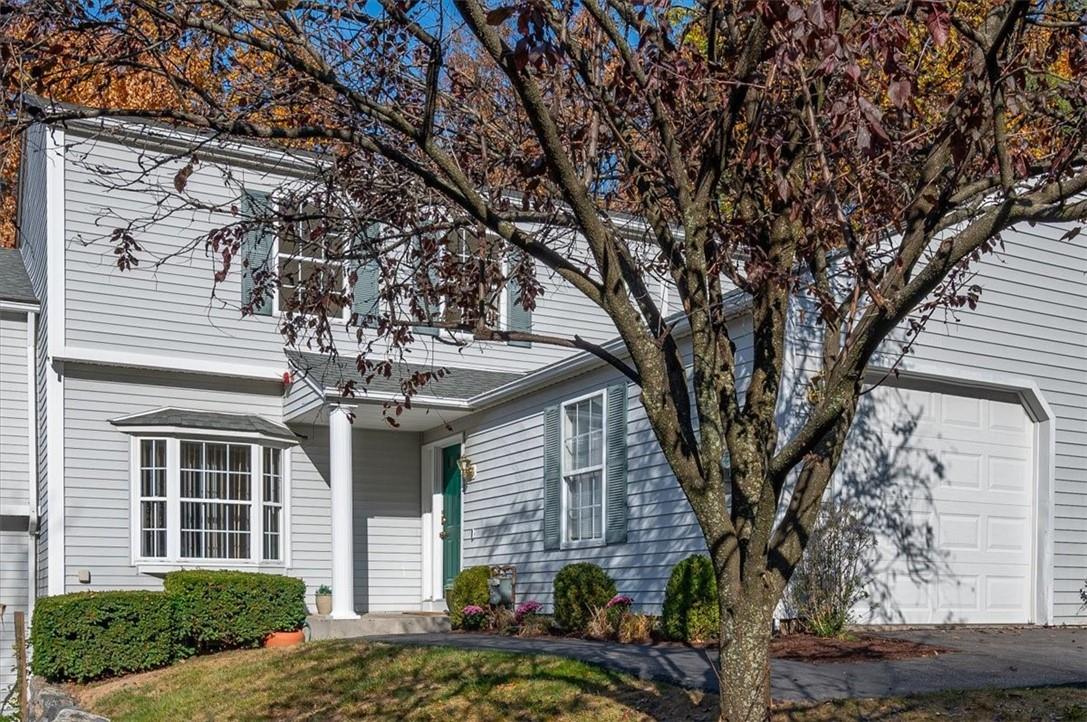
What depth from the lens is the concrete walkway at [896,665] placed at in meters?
8.07

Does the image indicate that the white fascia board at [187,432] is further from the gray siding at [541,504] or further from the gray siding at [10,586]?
the gray siding at [541,504]

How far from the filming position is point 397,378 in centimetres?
1648

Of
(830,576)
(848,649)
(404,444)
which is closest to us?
(848,649)

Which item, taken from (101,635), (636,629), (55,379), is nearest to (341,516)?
(101,635)

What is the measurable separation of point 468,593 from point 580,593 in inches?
92.1

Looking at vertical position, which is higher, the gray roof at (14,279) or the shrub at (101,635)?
the gray roof at (14,279)

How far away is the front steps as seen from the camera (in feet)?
48.1

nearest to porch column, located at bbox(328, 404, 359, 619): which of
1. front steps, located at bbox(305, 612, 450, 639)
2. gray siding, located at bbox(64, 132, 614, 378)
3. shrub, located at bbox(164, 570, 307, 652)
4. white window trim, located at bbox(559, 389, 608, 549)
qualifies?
front steps, located at bbox(305, 612, 450, 639)

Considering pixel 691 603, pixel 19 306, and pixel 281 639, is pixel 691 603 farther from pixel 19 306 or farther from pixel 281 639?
pixel 19 306

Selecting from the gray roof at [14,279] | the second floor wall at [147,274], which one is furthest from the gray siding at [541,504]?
the gray roof at [14,279]

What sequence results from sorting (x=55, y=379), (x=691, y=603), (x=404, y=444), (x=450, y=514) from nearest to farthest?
(x=691, y=603)
(x=55, y=379)
(x=450, y=514)
(x=404, y=444)

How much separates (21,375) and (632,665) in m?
10.7

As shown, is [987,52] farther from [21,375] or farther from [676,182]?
[21,375]

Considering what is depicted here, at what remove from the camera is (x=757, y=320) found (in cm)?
585
